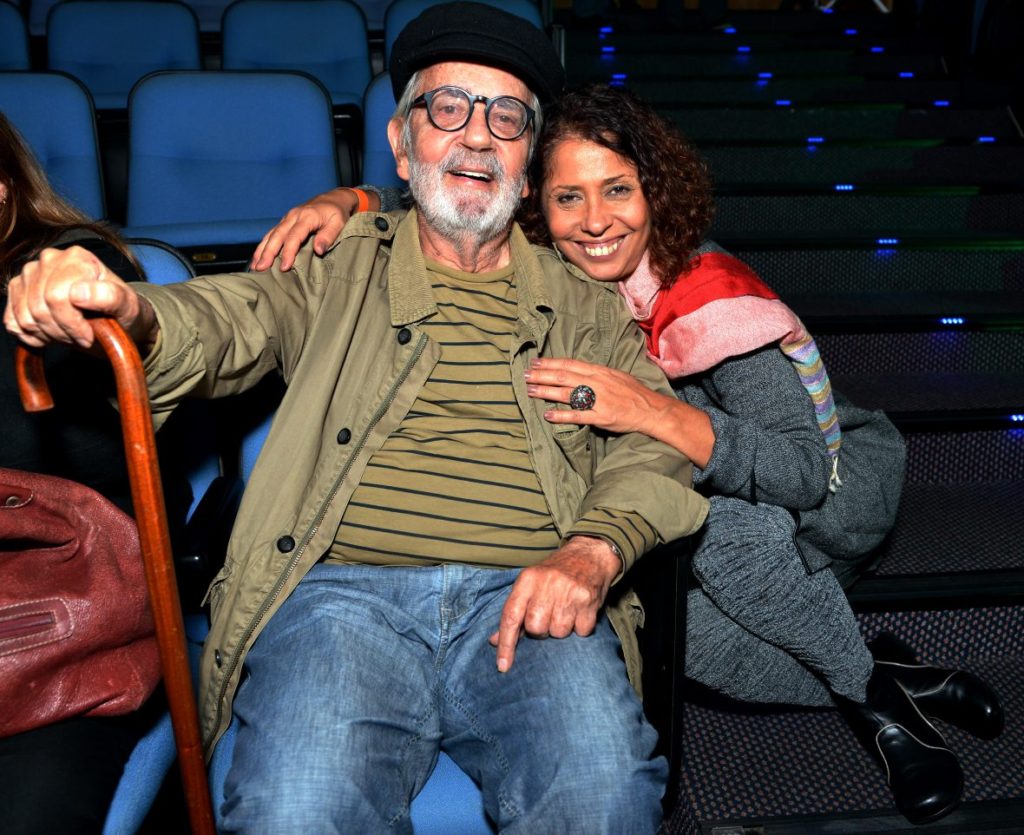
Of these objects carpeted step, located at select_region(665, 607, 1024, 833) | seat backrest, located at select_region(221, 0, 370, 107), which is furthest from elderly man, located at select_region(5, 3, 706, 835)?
seat backrest, located at select_region(221, 0, 370, 107)

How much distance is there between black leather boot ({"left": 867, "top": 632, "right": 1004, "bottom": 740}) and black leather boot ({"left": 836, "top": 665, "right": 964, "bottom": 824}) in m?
0.06

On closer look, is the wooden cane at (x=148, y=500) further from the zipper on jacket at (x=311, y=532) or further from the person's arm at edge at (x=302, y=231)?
the person's arm at edge at (x=302, y=231)

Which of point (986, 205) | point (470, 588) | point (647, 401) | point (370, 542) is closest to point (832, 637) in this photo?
point (647, 401)

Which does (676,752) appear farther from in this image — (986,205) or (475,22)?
(986,205)

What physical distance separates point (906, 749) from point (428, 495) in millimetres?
904

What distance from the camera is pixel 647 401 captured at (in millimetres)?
1452

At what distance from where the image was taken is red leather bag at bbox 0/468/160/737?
1.07 metres

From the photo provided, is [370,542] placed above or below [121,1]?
below

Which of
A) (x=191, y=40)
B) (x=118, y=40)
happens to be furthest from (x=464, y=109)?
(x=118, y=40)

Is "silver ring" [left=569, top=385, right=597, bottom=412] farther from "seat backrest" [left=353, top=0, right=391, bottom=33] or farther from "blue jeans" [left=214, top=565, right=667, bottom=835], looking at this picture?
"seat backrest" [left=353, top=0, right=391, bottom=33]

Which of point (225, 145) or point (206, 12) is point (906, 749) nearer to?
point (225, 145)

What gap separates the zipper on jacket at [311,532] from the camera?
1296mm

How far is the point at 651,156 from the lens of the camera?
5.39 ft

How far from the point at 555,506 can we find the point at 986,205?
238 cm
